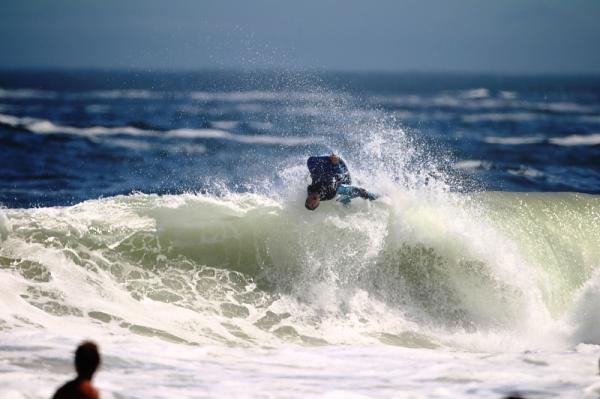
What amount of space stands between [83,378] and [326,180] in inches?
318

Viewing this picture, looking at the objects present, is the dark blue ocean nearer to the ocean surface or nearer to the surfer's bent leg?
the surfer's bent leg

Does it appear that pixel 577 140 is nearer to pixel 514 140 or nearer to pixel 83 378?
pixel 514 140

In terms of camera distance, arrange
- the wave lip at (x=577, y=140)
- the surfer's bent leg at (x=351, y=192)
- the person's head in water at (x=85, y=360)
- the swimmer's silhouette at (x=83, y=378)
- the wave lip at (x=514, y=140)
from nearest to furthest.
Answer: the swimmer's silhouette at (x=83, y=378) → the person's head in water at (x=85, y=360) → the surfer's bent leg at (x=351, y=192) → the wave lip at (x=577, y=140) → the wave lip at (x=514, y=140)

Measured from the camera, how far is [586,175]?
30.2m

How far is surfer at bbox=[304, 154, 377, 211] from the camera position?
512 inches

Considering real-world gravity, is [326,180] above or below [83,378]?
above

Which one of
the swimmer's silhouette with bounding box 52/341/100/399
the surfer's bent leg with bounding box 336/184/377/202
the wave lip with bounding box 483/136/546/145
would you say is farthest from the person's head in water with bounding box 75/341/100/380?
the wave lip with bounding box 483/136/546/145

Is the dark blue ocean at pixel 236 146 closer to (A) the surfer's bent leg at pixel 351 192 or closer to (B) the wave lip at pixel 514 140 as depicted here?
(B) the wave lip at pixel 514 140

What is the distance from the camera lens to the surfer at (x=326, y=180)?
13.0 m

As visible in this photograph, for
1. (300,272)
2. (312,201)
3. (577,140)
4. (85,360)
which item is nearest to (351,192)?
(312,201)

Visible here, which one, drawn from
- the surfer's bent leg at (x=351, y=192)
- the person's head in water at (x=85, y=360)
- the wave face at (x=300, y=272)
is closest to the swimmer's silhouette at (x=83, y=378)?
the person's head in water at (x=85, y=360)

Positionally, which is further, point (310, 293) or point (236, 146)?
point (236, 146)

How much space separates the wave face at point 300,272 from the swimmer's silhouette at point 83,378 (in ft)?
15.8

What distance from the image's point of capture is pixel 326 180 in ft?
42.9
